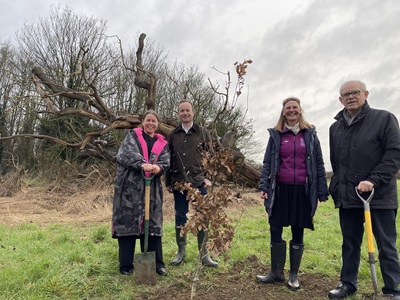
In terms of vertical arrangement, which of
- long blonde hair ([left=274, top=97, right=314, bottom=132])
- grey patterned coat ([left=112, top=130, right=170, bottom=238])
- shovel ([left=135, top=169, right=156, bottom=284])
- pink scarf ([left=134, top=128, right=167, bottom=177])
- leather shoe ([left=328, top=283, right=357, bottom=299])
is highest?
long blonde hair ([left=274, top=97, right=314, bottom=132])

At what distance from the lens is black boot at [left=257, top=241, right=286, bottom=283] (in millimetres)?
3828

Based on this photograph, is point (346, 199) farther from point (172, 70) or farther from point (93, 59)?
point (172, 70)

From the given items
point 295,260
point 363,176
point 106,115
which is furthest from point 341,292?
point 106,115

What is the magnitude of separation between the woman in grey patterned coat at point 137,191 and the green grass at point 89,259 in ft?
1.19

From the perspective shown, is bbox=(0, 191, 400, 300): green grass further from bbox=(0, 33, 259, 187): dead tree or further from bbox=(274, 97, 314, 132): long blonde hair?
bbox=(0, 33, 259, 187): dead tree

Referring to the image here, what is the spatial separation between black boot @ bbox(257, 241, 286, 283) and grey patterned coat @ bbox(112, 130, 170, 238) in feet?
4.41

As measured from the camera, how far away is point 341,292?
3.50m

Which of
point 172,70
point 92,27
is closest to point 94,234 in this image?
point 92,27

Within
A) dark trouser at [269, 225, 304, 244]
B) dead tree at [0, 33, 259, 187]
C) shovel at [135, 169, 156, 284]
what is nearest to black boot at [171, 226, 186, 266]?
shovel at [135, 169, 156, 284]

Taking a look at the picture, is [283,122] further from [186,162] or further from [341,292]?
[341,292]

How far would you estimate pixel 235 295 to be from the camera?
3.54 metres

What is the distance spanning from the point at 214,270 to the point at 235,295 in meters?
0.73

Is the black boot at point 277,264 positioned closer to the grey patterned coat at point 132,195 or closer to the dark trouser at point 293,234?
the dark trouser at point 293,234

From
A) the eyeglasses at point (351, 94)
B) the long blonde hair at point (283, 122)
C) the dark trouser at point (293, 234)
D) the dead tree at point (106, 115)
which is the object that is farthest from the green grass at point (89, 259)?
the dead tree at point (106, 115)
